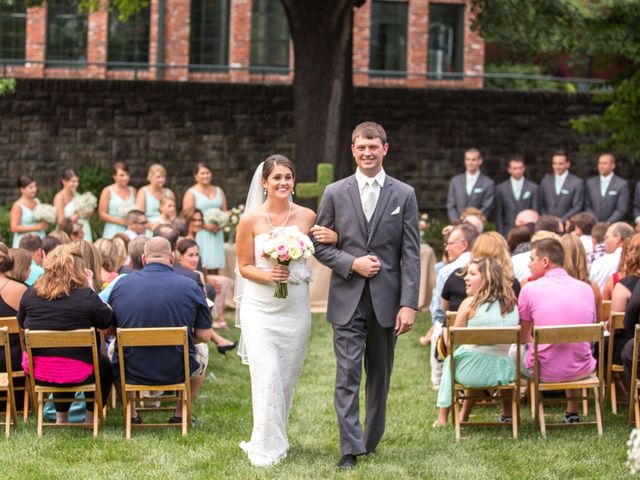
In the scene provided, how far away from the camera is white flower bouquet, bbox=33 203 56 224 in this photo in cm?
1582

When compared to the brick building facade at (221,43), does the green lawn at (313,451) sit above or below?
below

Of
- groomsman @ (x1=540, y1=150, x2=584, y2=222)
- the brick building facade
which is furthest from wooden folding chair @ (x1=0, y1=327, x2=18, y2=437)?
the brick building facade

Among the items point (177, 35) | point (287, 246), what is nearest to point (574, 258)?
point (287, 246)

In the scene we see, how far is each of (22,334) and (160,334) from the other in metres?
1.34

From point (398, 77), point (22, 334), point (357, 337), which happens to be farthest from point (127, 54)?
point (357, 337)

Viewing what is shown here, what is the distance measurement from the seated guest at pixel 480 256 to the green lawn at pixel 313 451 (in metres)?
0.94

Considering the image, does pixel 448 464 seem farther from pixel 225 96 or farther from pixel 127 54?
pixel 127 54

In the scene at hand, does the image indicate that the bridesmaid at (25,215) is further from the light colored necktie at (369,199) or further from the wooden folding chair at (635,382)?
the wooden folding chair at (635,382)

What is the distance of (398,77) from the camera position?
28.5m

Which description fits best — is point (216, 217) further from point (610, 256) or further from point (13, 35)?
point (13, 35)

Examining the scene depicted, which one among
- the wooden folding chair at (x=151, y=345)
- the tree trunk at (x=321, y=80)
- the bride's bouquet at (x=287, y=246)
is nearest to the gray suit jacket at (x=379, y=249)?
the bride's bouquet at (x=287, y=246)

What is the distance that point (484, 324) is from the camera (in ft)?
30.8

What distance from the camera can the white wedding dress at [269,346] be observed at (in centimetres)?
821

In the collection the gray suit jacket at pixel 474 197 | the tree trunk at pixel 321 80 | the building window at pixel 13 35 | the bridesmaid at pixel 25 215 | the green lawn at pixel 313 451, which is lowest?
the green lawn at pixel 313 451
